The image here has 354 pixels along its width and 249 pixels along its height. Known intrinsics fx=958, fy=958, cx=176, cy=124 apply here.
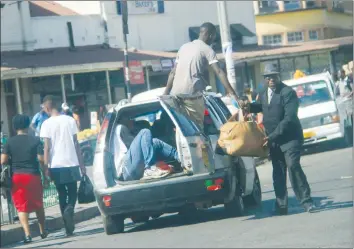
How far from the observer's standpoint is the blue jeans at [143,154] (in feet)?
39.6

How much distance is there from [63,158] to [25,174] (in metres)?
0.67

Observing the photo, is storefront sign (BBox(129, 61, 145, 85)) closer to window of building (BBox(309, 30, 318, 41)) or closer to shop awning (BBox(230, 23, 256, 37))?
shop awning (BBox(230, 23, 256, 37))

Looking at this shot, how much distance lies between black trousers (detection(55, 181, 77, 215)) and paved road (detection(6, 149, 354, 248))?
0.45 m

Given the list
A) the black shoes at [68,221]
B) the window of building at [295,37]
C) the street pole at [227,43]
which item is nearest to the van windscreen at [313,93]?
the street pole at [227,43]

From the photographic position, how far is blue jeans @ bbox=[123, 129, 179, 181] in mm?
12062

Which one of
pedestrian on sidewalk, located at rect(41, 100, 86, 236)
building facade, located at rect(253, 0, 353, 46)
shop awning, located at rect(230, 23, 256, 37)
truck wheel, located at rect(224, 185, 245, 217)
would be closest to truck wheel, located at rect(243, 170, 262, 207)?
truck wheel, located at rect(224, 185, 245, 217)

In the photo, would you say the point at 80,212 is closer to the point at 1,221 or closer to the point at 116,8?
the point at 1,221

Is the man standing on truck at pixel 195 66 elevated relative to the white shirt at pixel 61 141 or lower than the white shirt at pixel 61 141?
elevated

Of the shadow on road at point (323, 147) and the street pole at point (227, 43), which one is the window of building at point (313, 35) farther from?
the street pole at point (227, 43)

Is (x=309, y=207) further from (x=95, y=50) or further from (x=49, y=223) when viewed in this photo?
(x=95, y=50)

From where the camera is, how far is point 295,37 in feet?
174

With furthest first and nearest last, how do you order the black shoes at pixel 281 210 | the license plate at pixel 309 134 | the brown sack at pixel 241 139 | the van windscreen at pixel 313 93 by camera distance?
the van windscreen at pixel 313 93, the license plate at pixel 309 134, the black shoes at pixel 281 210, the brown sack at pixel 241 139

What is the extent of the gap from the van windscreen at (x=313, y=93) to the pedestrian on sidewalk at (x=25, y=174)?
1235 cm

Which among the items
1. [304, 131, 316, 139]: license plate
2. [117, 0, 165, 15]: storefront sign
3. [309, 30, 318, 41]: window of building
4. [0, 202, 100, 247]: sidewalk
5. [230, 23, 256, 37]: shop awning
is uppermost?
[117, 0, 165, 15]: storefront sign
